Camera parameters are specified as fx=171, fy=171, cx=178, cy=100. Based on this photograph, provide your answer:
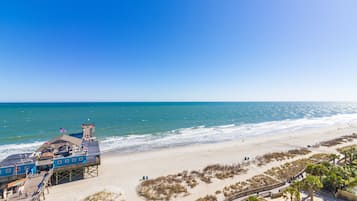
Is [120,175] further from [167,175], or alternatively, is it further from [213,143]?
[213,143]

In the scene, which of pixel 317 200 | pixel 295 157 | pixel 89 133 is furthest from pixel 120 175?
pixel 295 157

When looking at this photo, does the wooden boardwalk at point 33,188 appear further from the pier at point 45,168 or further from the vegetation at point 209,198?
the vegetation at point 209,198

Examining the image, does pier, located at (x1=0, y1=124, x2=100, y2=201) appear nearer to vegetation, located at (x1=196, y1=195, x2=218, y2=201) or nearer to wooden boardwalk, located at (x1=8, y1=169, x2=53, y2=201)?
wooden boardwalk, located at (x1=8, y1=169, x2=53, y2=201)

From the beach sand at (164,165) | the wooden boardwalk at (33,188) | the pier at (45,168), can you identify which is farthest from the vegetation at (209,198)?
the wooden boardwalk at (33,188)

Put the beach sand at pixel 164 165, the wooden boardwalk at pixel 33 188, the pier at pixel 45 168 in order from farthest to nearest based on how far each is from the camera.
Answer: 1. the beach sand at pixel 164 165
2. the pier at pixel 45 168
3. the wooden boardwalk at pixel 33 188

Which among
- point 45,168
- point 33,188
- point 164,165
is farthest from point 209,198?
point 45,168

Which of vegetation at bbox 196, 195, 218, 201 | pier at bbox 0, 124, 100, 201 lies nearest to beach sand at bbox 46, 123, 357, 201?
vegetation at bbox 196, 195, 218, 201

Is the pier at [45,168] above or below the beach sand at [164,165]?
above
